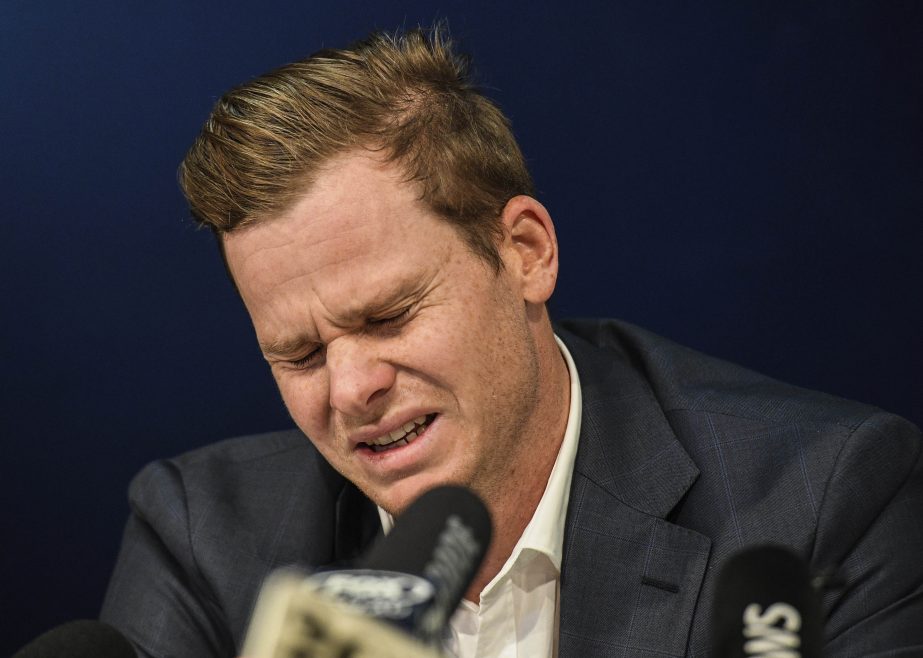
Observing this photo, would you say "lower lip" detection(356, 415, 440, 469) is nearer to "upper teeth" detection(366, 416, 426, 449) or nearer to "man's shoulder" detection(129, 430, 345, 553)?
"upper teeth" detection(366, 416, 426, 449)

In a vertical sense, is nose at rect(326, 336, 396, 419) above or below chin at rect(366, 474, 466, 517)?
above

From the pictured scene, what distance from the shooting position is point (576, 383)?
1.74m

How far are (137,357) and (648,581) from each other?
3.19 feet

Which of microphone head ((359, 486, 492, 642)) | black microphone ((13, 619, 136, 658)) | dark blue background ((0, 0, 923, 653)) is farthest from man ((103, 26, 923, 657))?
microphone head ((359, 486, 492, 642))

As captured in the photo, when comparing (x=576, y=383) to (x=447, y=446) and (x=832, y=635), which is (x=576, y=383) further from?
(x=832, y=635)

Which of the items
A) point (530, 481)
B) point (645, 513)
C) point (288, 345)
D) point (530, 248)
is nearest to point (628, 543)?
point (645, 513)

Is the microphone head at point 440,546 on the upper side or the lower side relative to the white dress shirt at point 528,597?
upper

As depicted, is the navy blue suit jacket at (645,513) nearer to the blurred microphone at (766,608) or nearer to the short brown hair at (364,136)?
the short brown hair at (364,136)

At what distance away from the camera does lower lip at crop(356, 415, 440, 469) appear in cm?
145

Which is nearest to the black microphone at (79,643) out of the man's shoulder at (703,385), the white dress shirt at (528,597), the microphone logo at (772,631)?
the microphone logo at (772,631)

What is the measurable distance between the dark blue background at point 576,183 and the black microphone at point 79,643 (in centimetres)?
104

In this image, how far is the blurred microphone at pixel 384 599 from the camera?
2.16ft

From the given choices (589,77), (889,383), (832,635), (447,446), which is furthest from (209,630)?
(889,383)

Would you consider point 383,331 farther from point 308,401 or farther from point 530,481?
point 530,481
